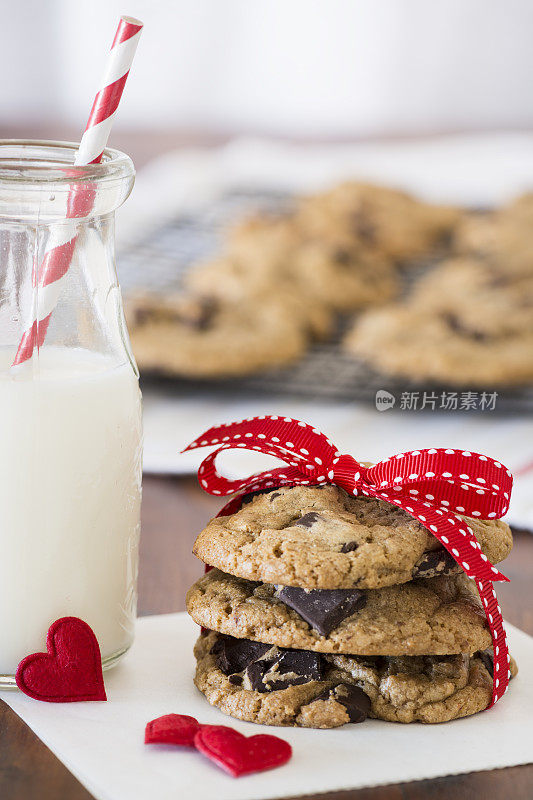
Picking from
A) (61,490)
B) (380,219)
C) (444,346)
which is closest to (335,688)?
(61,490)

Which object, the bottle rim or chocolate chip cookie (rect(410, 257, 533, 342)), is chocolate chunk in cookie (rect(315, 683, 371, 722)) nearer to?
the bottle rim

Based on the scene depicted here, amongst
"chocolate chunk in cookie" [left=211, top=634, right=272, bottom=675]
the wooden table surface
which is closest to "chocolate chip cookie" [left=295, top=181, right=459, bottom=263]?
the wooden table surface

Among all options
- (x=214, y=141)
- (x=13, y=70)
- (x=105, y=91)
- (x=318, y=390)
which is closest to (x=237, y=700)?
(x=105, y=91)

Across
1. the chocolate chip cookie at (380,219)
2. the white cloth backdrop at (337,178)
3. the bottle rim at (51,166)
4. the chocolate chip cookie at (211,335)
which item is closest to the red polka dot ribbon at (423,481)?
the bottle rim at (51,166)

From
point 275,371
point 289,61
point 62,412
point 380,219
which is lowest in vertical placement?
point 275,371

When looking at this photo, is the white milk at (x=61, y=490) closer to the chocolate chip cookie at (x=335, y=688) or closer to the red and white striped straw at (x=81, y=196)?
the red and white striped straw at (x=81, y=196)

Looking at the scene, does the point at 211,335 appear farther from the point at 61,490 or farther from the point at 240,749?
the point at 240,749

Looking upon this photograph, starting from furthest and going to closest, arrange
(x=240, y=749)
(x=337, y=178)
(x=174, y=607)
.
A: (x=337, y=178) → (x=174, y=607) → (x=240, y=749)
